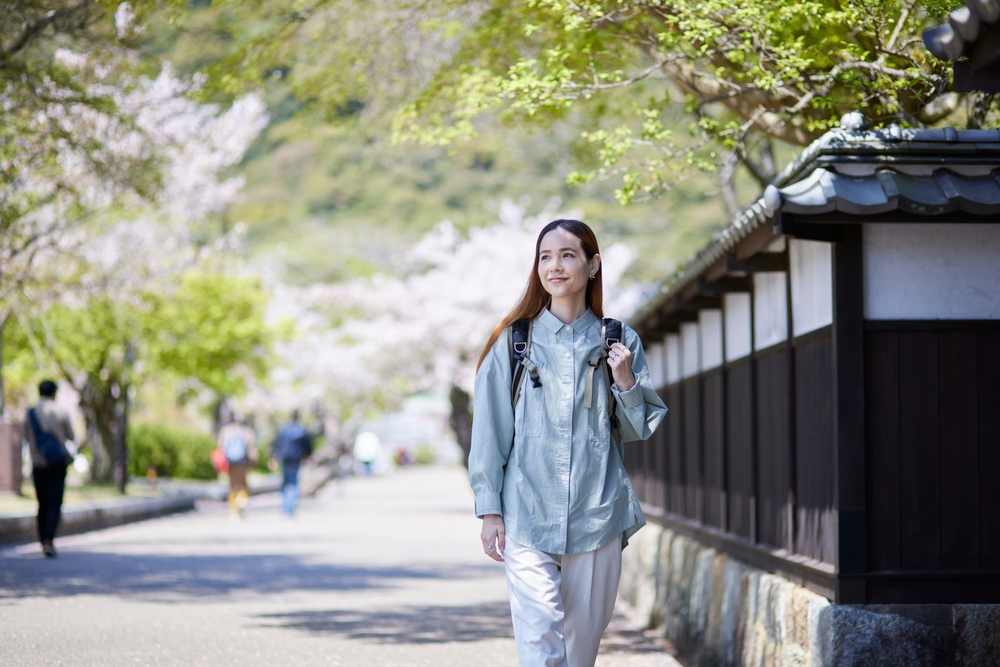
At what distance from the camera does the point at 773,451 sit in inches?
321

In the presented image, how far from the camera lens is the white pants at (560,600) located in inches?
178

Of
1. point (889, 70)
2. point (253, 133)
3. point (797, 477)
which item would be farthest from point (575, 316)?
point (253, 133)

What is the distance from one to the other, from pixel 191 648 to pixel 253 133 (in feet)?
70.0

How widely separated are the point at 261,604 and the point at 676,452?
4.16 m

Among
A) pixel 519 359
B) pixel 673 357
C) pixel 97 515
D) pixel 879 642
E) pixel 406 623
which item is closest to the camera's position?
pixel 519 359

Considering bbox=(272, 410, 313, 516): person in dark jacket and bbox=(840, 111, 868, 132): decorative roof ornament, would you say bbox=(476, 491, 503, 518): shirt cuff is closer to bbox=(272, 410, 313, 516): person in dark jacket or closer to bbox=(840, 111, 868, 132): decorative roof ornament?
bbox=(840, 111, 868, 132): decorative roof ornament

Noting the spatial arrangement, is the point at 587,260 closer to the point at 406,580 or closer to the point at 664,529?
the point at 664,529

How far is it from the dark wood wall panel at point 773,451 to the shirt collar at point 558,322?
10.2ft

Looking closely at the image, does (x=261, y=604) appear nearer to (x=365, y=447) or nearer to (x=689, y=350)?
(x=689, y=350)

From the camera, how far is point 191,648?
27.3 ft

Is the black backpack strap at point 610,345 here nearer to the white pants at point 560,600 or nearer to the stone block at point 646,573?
the white pants at point 560,600

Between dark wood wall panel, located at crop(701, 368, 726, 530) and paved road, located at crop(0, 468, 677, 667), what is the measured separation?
116 centimetres

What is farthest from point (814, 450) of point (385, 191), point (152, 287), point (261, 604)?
point (385, 191)

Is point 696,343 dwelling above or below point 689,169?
below
